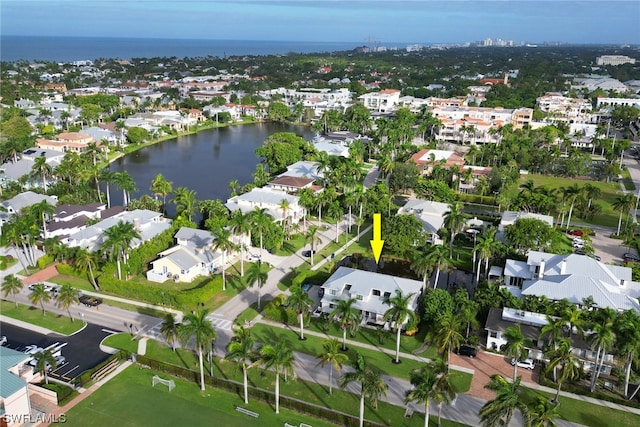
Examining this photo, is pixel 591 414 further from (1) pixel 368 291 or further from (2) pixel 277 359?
(2) pixel 277 359

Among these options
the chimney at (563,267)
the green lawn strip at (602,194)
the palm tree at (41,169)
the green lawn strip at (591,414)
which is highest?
the palm tree at (41,169)

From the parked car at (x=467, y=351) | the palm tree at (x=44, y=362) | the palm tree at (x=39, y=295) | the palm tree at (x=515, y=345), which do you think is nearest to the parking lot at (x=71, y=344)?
the palm tree at (x=44, y=362)

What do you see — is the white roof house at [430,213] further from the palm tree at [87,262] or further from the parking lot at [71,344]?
the parking lot at [71,344]

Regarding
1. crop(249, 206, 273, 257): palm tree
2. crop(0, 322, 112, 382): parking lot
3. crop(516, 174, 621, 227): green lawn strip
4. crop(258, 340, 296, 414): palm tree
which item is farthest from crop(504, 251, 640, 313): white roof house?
crop(0, 322, 112, 382): parking lot

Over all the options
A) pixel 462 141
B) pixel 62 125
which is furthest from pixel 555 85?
pixel 62 125

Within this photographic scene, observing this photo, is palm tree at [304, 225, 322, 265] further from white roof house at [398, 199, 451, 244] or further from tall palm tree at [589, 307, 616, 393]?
tall palm tree at [589, 307, 616, 393]
